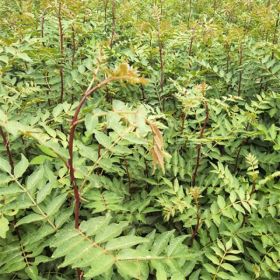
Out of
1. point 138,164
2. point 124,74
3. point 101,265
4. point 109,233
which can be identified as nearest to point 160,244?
point 109,233

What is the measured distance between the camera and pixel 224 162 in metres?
3.05

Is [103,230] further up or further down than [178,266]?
further up

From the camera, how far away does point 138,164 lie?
2648 millimetres

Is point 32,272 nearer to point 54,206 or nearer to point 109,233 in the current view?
point 54,206

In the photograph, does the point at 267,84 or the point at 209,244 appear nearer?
the point at 209,244

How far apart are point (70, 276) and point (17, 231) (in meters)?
0.43

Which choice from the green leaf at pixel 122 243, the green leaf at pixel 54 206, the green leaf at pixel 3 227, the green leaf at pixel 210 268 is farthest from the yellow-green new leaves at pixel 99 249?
the green leaf at pixel 210 268

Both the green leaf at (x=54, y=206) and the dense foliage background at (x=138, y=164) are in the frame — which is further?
the green leaf at (x=54, y=206)

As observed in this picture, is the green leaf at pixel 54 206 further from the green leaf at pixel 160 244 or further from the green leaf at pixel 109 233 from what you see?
the green leaf at pixel 160 244

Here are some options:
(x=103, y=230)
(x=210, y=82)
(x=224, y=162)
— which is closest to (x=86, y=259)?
(x=103, y=230)

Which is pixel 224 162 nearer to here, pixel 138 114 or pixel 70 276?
pixel 70 276

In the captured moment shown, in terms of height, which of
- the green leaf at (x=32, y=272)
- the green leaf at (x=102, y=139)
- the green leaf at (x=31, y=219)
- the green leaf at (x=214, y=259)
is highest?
the green leaf at (x=102, y=139)

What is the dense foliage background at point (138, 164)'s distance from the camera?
146 cm

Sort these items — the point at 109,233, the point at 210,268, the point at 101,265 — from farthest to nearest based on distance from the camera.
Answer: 1. the point at 210,268
2. the point at 109,233
3. the point at 101,265
